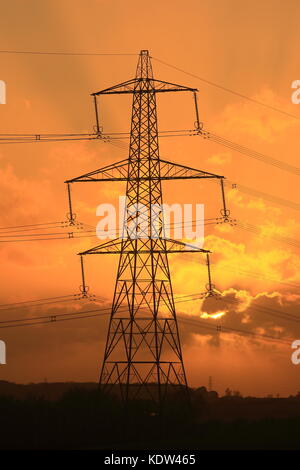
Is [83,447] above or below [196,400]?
below

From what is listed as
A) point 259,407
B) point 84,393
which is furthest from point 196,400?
point 259,407

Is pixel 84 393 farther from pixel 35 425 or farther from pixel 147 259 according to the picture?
pixel 147 259

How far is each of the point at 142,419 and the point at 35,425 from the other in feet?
37.6

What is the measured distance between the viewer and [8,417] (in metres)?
89.5
